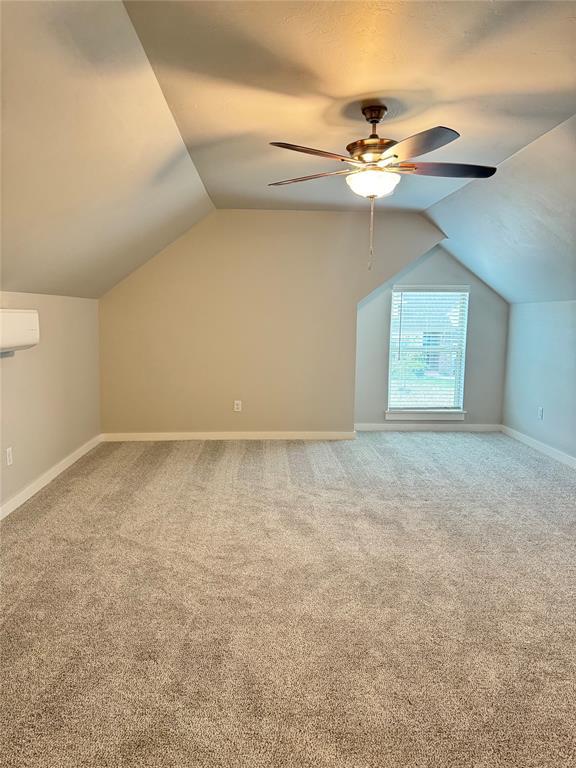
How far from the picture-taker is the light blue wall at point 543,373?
184 inches

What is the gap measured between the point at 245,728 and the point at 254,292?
13.6ft

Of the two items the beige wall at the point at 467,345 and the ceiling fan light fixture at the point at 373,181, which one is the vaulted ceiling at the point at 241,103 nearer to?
the ceiling fan light fixture at the point at 373,181

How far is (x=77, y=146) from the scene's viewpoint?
7.78 feet

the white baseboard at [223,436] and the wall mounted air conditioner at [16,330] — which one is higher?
the wall mounted air conditioner at [16,330]

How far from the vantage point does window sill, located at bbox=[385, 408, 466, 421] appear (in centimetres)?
586

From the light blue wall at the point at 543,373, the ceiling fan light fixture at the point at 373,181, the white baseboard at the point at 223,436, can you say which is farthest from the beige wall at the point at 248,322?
the ceiling fan light fixture at the point at 373,181

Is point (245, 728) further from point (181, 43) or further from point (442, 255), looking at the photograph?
point (442, 255)

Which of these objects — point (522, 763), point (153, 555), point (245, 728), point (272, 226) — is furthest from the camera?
point (272, 226)

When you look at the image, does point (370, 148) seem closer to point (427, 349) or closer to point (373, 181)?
point (373, 181)

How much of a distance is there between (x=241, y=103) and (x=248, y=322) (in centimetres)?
285

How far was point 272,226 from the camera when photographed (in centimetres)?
515

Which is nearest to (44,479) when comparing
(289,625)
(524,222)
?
(289,625)

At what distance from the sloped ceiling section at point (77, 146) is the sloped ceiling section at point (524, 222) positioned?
2232mm

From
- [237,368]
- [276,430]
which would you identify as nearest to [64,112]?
[237,368]
